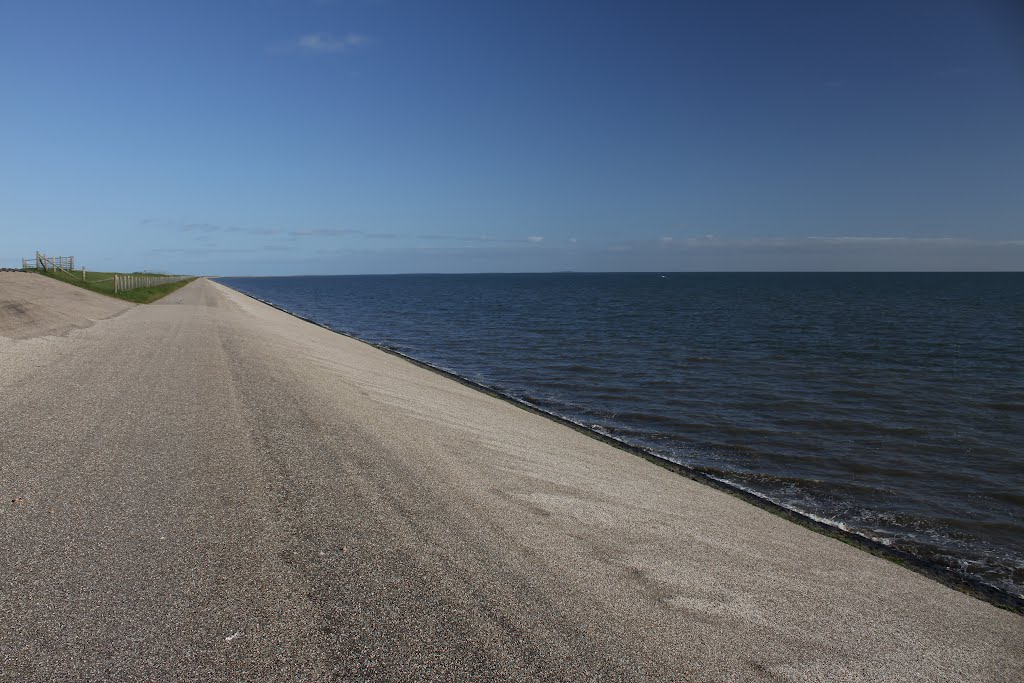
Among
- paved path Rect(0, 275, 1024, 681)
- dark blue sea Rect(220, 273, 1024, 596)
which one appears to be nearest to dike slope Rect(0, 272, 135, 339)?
paved path Rect(0, 275, 1024, 681)

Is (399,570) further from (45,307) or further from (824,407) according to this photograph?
(45,307)

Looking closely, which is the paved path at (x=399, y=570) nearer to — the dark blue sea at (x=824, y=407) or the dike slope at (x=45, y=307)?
the dark blue sea at (x=824, y=407)

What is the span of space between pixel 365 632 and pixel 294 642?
20.7 inches

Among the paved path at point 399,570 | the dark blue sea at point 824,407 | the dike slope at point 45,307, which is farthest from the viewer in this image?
the dike slope at point 45,307

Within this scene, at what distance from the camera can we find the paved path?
15.1 feet

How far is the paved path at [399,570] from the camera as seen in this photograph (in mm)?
4590

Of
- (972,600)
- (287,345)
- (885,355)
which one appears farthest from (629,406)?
(885,355)

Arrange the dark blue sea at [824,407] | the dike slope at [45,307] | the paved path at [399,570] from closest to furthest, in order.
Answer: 1. the paved path at [399,570]
2. the dark blue sea at [824,407]
3. the dike slope at [45,307]

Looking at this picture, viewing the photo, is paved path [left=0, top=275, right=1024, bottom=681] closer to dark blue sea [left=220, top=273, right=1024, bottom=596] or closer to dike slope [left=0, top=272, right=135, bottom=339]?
dark blue sea [left=220, top=273, right=1024, bottom=596]

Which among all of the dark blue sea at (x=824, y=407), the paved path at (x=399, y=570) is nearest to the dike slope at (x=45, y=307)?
the paved path at (x=399, y=570)

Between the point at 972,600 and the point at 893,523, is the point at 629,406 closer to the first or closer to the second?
the point at 893,523

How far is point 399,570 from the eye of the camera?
578cm

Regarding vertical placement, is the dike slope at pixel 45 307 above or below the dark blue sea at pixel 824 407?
above

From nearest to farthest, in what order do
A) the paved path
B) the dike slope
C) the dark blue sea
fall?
the paved path
the dark blue sea
the dike slope
